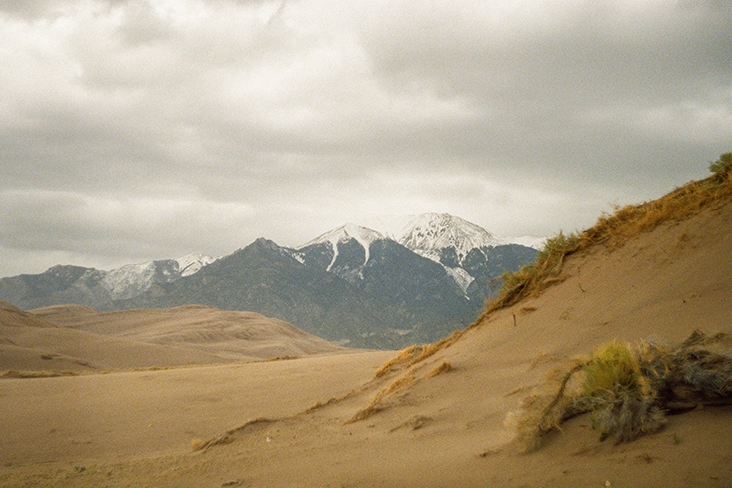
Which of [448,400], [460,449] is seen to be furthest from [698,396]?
[448,400]

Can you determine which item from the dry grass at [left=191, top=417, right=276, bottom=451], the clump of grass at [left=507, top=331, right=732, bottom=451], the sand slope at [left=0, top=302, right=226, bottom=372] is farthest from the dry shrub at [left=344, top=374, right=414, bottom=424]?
the sand slope at [left=0, top=302, right=226, bottom=372]

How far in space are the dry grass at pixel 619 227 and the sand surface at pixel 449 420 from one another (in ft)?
1.03

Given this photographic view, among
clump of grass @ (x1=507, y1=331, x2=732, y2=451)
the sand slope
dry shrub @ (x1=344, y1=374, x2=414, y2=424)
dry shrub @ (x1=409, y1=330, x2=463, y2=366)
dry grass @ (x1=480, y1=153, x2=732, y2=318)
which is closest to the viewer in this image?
clump of grass @ (x1=507, y1=331, x2=732, y2=451)

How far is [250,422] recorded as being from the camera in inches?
393

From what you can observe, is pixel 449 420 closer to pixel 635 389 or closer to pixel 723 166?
pixel 635 389

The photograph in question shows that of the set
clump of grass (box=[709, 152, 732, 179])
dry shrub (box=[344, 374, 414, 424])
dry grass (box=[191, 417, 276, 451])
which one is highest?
clump of grass (box=[709, 152, 732, 179])

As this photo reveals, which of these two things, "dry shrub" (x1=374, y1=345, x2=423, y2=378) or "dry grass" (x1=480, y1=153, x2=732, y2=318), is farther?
"dry shrub" (x1=374, y1=345, x2=423, y2=378)

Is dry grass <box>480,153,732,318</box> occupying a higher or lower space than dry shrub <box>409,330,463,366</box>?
higher

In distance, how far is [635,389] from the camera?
5219 millimetres

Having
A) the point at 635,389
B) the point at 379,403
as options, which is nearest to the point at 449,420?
the point at 379,403

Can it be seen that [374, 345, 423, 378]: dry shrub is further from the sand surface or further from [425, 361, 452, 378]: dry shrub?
[425, 361, 452, 378]: dry shrub

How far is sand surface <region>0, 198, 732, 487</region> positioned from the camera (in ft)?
16.4

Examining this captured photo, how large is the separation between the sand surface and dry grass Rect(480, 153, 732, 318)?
0.31m

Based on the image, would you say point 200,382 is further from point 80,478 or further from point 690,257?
point 690,257
